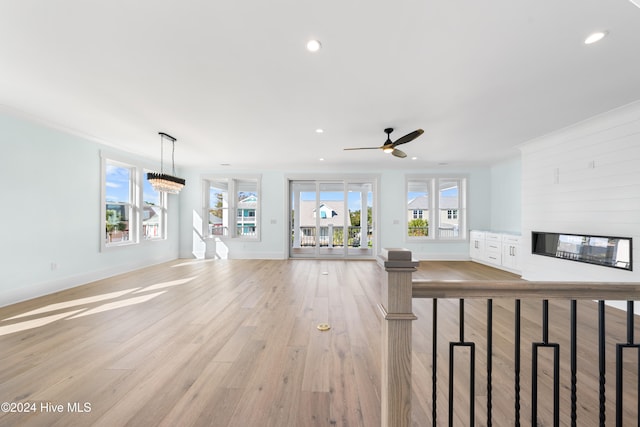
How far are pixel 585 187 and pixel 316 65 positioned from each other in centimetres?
417

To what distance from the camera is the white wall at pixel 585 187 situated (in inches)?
119

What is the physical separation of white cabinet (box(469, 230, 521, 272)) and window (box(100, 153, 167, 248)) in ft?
26.6

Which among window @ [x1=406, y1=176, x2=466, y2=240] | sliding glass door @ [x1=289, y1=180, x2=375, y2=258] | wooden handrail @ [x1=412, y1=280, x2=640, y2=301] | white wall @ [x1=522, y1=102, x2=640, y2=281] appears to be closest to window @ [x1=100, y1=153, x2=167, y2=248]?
sliding glass door @ [x1=289, y1=180, x2=375, y2=258]

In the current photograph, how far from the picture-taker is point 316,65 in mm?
2207

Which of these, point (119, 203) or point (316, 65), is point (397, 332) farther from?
point (119, 203)

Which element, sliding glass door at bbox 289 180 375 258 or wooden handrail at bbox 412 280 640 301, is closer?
wooden handrail at bbox 412 280 640 301

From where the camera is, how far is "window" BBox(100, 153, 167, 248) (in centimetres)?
475

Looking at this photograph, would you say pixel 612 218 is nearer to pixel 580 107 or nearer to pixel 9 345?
pixel 580 107

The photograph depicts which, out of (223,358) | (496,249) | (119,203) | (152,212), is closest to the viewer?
(223,358)

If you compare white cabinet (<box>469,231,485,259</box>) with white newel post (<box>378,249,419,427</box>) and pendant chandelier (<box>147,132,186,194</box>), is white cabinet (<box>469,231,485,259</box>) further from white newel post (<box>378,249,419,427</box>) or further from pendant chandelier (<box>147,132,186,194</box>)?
pendant chandelier (<box>147,132,186,194</box>)

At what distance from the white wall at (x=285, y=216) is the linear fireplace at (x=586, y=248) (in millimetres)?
2496

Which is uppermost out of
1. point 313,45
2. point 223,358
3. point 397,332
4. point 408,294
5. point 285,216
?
point 313,45

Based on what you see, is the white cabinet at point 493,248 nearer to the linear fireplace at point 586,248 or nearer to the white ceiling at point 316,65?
the linear fireplace at point 586,248

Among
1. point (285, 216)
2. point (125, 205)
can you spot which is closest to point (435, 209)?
point (285, 216)
